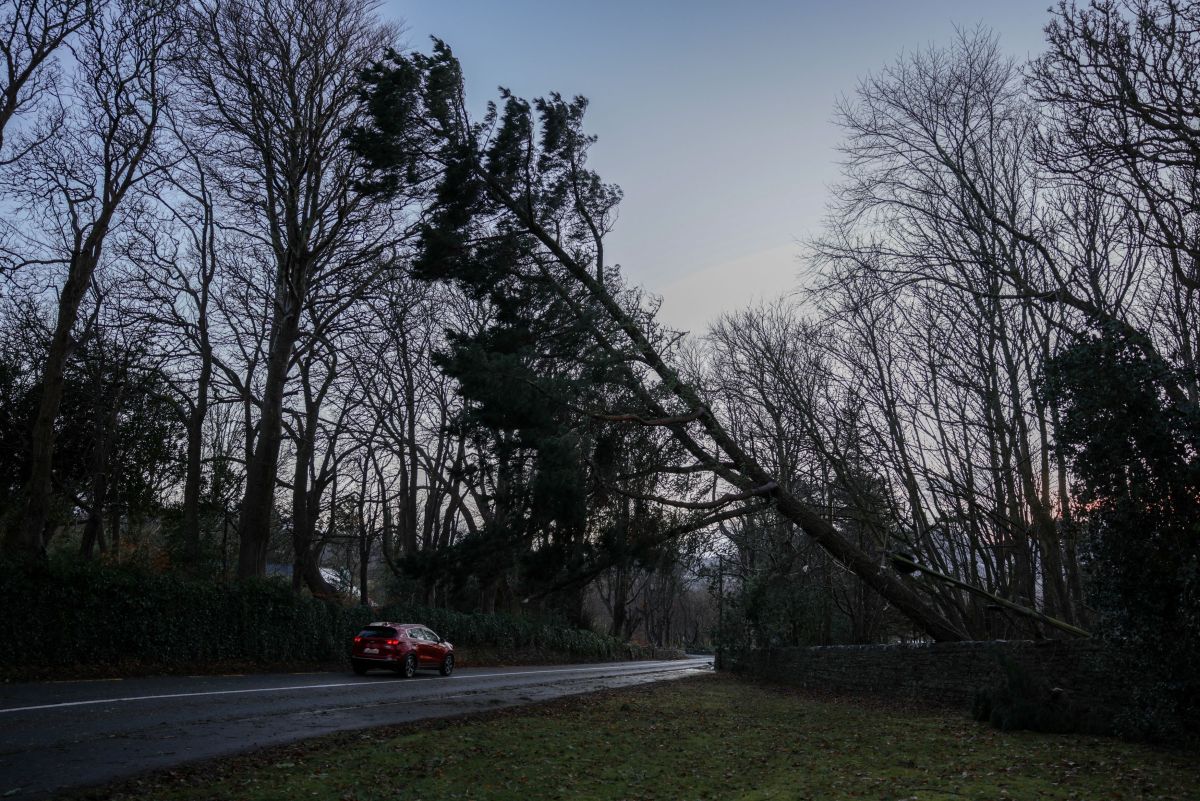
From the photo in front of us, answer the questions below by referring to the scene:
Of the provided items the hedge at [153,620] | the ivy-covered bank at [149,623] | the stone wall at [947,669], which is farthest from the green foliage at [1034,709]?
the hedge at [153,620]

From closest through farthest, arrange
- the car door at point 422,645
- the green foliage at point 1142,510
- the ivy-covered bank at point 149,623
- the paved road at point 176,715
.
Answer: the paved road at point 176,715, the green foliage at point 1142,510, the ivy-covered bank at point 149,623, the car door at point 422,645

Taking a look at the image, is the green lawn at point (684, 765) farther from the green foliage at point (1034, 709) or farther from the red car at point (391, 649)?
the red car at point (391, 649)

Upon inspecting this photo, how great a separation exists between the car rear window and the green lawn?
925 centimetres

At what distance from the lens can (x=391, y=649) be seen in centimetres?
2136

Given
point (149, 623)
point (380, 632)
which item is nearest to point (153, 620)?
point (149, 623)

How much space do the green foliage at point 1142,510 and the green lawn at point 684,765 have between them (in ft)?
3.17

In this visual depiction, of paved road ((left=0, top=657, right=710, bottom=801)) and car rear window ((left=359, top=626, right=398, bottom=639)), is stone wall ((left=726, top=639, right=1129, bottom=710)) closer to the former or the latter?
paved road ((left=0, top=657, right=710, bottom=801))

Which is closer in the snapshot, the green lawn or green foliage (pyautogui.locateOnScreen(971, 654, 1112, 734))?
the green lawn

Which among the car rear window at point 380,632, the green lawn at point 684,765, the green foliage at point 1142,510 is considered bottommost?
the green lawn at point 684,765

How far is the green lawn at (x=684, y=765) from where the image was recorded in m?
→ 7.33

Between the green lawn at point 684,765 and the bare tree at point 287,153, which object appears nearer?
the green lawn at point 684,765

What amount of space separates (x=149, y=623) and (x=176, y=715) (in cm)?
788

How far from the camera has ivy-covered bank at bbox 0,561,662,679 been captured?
50.2 ft

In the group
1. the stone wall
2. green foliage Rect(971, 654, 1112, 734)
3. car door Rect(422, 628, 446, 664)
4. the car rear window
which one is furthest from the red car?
green foliage Rect(971, 654, 1112, 734)
